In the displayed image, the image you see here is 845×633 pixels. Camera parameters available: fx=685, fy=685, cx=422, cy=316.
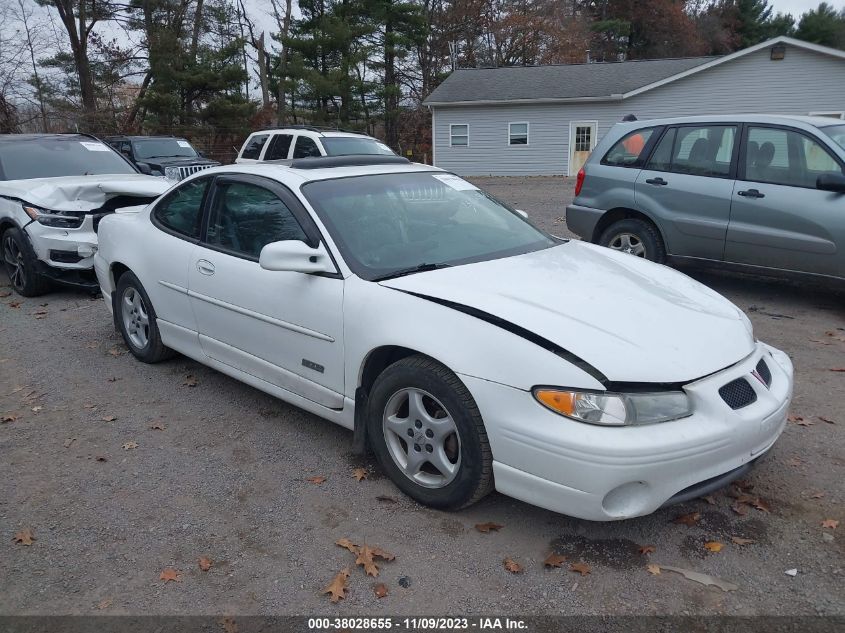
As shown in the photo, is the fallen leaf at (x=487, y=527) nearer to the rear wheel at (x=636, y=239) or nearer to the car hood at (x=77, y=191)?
the rear wheel at (x=636, y=239)

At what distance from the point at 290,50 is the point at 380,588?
34332 mm

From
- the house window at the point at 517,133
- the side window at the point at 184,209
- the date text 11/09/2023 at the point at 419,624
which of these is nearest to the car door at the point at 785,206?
the side window at the point at 184,209

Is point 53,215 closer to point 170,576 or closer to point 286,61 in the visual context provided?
point 170,576

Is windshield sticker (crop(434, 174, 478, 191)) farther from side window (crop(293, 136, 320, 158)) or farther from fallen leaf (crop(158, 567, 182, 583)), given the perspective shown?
side window (crop(293, 136, 320, 158))

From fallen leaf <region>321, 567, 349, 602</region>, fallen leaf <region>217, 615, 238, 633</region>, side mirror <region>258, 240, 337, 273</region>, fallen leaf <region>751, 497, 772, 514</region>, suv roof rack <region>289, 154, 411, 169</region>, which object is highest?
suv roof rack <region>289, 154, 411, 169</region>

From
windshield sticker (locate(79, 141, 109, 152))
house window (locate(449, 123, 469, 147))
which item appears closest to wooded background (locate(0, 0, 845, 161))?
→ house window (locate(449, 123, 469, 147))

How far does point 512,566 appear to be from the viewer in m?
2.86

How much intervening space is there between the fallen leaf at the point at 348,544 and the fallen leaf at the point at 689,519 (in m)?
1.46

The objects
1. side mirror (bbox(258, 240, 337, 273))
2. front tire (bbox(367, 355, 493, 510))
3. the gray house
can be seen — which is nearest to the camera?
front tire (bbox(367, 355, 493, 510))

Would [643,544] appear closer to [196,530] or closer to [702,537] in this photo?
[702,537]

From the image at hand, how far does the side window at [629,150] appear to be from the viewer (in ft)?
24.1

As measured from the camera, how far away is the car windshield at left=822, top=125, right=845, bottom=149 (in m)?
6.07

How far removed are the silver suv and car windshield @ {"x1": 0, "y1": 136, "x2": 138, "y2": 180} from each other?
5.66 m

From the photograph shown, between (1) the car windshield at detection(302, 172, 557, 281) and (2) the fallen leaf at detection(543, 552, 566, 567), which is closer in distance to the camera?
(2) the fallen leaf at detection(543, 552, 566, 567)
